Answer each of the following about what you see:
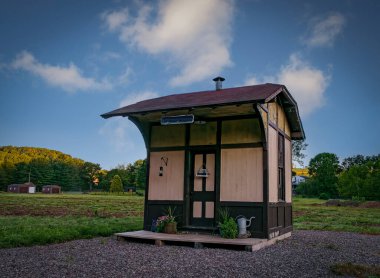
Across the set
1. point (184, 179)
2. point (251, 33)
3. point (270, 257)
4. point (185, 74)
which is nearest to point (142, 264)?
point (270, 257)

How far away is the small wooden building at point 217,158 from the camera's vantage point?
30.4 feet

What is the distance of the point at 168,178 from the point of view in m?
10.6

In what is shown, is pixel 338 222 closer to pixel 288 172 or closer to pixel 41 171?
pixel 288 172

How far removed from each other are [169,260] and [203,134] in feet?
14.7

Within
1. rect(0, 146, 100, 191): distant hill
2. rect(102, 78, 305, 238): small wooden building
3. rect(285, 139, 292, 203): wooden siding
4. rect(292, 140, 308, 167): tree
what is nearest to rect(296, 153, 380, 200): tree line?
rect(292, 140, 308, 167): tree

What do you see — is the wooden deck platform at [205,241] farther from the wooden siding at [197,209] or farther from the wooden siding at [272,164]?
the wooden siding at [272,164]

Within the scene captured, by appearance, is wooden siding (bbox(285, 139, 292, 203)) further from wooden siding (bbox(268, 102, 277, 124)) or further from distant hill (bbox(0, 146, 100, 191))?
distant hill (bbox(0, 146, 100, 191))

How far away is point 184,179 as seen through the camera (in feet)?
33.8

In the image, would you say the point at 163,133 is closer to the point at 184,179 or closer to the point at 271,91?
the point at 184,179

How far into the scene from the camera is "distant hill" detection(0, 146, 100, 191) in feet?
301

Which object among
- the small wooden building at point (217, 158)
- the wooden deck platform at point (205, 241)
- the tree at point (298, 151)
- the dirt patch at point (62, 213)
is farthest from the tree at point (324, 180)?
the wooden deck platform at point (205, 241)

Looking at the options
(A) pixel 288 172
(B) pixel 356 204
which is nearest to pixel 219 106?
(A) pixel 288 172

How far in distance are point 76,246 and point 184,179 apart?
11.6 ft

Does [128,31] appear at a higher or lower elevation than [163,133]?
higher
